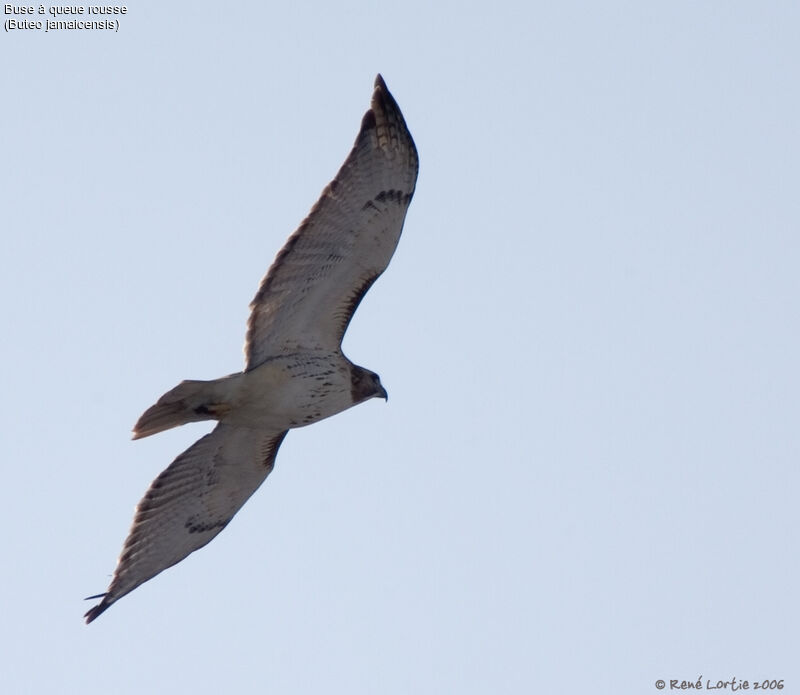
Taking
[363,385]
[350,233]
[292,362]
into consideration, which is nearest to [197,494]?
[292,362]

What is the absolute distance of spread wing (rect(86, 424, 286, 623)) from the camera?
14.4 metres

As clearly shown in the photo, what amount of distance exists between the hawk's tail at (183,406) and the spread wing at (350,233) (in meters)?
0.44

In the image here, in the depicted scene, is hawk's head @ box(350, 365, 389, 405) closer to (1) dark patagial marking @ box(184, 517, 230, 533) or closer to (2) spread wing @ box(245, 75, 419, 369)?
(2) spread wing @ box(245, 75, 419, 369)

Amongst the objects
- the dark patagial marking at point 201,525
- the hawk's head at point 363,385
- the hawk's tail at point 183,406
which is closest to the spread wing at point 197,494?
the dark patagial marking at point 201,525

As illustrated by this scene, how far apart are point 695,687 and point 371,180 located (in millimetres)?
5123

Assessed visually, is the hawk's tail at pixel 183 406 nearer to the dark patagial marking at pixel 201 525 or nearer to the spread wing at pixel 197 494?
the spread wing at pixel 197 494

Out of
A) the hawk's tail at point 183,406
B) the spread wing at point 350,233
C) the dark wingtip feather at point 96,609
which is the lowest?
the dark wingtip feather at point 96,609

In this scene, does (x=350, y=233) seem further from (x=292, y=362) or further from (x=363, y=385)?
(x=363, y=385)

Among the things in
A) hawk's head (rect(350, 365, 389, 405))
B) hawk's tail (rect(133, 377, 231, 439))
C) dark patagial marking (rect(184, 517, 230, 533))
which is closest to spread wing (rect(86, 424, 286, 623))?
dark patagial marking (rect(184, 517, 230, 533))

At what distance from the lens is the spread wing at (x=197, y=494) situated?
14.4 meters

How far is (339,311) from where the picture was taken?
13.8m

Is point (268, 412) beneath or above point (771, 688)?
above

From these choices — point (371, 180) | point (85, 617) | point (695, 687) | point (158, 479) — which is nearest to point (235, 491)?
Result: point (158, 479)

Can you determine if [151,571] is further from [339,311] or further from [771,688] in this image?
[771,688]
